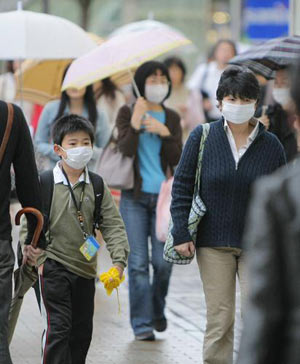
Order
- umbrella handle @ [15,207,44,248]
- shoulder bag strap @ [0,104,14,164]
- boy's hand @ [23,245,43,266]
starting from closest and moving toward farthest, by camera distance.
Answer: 1. shoulder bag strap @ [0,104,14,164]
2. umbrella handle @ [15,207,44,248]
3. boy's hand @ [23,245,43,266]

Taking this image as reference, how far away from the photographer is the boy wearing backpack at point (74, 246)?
6504 millimetres

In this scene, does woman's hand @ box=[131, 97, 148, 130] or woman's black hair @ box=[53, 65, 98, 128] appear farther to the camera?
woman's black hair @ box=[53, 65, 98, 128]

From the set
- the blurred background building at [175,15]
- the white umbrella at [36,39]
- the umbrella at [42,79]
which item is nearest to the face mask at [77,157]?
the white umbrella at [36,39]

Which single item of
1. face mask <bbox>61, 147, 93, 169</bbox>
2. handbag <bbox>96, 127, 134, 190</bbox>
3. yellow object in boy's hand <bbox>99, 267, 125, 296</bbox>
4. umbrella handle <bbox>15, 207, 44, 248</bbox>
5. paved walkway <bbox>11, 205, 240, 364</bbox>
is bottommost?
paved walkway <bbox>11, 205, 240, 364</bbox>

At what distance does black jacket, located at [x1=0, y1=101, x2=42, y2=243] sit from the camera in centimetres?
604

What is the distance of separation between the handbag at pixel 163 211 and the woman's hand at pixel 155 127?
45 centimetres

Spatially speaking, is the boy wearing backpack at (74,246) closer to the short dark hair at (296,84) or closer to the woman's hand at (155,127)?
the woman's hand at (155,127)

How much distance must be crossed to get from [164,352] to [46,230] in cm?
201

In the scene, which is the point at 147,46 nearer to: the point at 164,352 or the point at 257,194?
the point at 164,352

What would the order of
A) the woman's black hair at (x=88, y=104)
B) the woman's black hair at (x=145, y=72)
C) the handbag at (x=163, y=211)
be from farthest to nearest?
1. the woman's black hair at (x=88, y=104)
2. the woman's black hair at (x=145, y=72)
3. the handbag at (x=163, y=211)

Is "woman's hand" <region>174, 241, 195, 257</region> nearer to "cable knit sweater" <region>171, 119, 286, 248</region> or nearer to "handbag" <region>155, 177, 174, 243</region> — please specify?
"cable knit sweater" <region>171, 119, 286, 248</region>

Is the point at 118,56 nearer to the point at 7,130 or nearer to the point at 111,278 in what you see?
the point at 111,278

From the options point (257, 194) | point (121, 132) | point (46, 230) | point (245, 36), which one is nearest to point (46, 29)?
point (121, 132)

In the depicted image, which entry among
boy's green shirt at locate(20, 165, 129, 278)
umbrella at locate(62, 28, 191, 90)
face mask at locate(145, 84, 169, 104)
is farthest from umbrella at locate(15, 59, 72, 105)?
boy's green shirt at locate(20, 165, 129, 278)
